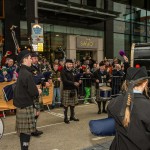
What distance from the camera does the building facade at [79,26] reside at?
50.1 feet

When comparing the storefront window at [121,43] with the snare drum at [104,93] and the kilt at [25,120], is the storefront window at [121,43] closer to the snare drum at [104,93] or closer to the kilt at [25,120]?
the snare drum at [104,93]

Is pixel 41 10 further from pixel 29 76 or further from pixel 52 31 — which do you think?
pixel 29 76

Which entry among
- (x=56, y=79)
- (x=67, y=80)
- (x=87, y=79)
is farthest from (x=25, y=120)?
(x=87, y=79)

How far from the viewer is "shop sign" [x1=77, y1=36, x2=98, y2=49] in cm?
1856

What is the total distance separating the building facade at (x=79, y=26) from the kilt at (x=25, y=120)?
839 cm

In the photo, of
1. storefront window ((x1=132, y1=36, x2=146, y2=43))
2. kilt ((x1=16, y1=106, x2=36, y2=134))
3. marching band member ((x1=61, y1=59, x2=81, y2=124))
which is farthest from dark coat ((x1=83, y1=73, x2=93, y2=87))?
storefront window ((x1=132, y1=36, x2=146, y2=43))

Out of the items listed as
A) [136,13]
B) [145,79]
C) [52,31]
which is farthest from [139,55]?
[136,13]

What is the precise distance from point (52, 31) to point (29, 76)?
13.1m

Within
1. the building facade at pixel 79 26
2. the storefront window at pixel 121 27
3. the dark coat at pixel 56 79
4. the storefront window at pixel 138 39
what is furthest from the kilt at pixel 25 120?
the storefront window at pixel 138 39

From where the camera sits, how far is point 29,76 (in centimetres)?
491

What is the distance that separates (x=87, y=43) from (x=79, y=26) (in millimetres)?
1237

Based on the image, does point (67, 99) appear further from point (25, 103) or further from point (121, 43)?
point (121, 43)

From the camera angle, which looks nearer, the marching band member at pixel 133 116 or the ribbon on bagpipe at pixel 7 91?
the marching band member at pixel 133 116

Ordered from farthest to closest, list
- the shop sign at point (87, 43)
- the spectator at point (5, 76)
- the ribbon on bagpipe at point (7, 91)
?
the shop sign at point (87, 43) < the spectator at point (5, 76) < the ribbon on bagpipe at point (7, 91)
